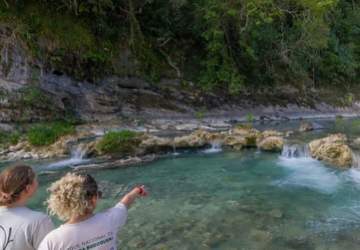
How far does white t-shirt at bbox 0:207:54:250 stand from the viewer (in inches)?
86.6

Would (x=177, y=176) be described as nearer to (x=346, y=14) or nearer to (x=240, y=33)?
(x=240, y=33)

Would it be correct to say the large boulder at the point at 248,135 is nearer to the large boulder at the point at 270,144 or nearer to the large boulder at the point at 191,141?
the large boulder at the point at 270,144

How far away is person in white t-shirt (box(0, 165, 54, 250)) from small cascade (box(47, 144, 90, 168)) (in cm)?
860

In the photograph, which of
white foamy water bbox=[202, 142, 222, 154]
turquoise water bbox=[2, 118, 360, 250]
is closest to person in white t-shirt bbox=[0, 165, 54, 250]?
turquoise water bbox=[2, 118, 360, 250]

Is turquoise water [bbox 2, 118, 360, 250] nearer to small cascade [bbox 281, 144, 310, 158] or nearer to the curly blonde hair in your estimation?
small cascade [bbox 281, 144, 310, 158]

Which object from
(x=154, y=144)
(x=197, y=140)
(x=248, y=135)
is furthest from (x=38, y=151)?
(x=248, y=135)

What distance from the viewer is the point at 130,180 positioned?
9047 millimetres

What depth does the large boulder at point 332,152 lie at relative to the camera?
1008 centimetres

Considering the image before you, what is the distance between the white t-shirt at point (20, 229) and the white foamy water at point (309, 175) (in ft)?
22.9

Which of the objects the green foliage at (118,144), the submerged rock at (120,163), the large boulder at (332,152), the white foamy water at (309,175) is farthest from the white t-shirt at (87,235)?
the green foliage at (118,144)

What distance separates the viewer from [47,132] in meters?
13.1

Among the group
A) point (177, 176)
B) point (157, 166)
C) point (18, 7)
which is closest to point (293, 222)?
point (177, 176)

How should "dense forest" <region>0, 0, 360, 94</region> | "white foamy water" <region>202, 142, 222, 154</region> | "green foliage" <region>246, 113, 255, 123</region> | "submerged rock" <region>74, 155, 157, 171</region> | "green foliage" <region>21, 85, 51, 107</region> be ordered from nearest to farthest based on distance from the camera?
1. "submerged rock" <region>74, 155, 157, 171</region>
2. "white foamy water" <region>202, 142, 222, 154</region>
3. "green foliage" <region>21, 85, 51, 107</region>
4. "dense forest" <region>0, 0, 360, 94</region>
5. "green foliage" <region>246, 113, 255, 123</region>

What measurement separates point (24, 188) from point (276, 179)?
24.8 ft
